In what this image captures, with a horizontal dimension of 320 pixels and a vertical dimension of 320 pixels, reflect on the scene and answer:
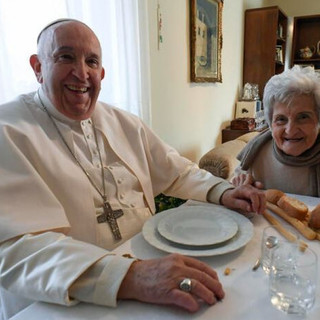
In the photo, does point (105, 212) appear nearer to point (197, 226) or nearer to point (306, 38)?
point (197, 226)

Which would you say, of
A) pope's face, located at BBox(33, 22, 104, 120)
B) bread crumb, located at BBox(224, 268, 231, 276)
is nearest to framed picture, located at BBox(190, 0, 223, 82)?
pope's face, located at BBox(33, 22, 104, 120)

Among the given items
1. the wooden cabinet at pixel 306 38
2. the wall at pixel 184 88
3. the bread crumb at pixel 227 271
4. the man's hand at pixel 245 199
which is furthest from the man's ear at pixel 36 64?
the wooden cabinet at pixel 306 38

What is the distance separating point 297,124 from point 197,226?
2.40ft

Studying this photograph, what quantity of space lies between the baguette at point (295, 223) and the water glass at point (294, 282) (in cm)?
22

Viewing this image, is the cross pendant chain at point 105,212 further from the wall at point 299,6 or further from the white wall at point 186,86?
the wall at point 299,6

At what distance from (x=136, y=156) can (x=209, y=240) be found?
586mm

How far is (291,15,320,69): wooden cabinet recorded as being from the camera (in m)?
5.09

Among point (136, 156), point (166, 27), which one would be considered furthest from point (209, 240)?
point (166, 27)

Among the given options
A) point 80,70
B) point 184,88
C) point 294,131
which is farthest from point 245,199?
point 184,88

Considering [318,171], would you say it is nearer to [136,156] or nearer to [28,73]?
[136,156]

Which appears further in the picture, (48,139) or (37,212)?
(48,139)

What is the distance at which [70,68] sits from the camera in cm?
112

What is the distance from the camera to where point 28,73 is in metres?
1.44

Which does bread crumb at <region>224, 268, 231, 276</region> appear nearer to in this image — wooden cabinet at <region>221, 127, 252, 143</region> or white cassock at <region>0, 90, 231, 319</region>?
white cassock at <region>0, 90, 231, 319</region>
